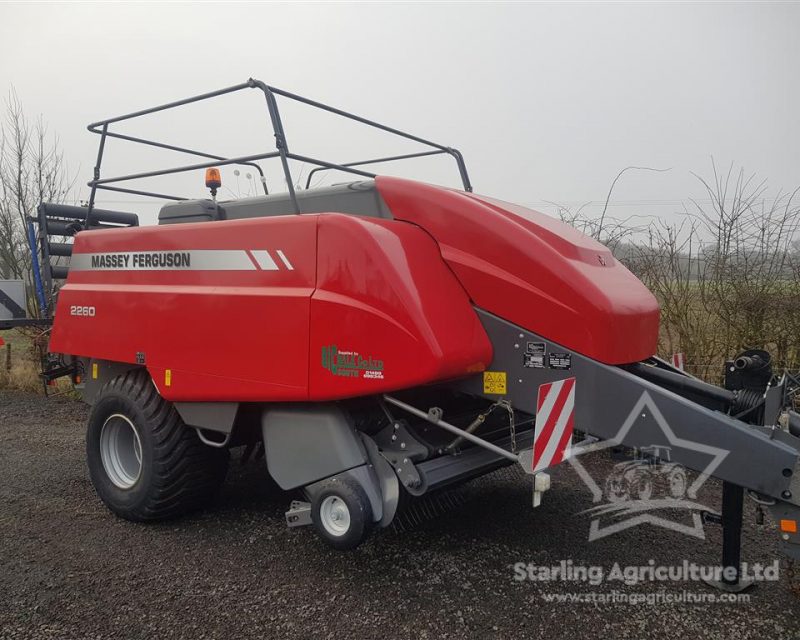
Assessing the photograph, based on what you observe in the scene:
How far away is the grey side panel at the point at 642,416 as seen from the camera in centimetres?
261

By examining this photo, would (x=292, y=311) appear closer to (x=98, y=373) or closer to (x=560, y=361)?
(x=560, y=361)

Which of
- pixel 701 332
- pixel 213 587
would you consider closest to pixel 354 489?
pixel 213 587

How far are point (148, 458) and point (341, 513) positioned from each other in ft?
4.74

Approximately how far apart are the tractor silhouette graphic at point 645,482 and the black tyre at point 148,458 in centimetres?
266

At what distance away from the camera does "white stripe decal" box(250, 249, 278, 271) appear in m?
3.21

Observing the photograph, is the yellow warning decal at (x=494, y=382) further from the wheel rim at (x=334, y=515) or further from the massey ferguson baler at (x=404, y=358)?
the wheel rim at (x=334, y=515)

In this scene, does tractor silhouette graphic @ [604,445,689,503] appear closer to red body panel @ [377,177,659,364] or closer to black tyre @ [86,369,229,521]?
red body panel @ [377,177,659,364]

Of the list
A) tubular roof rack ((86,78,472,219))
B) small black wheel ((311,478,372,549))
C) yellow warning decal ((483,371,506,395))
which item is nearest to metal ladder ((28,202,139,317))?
tubular roof rack ((86,78,472,219))

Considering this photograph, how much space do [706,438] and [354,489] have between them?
1.51m

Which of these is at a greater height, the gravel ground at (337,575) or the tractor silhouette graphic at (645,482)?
the gravel ground at (337,575)

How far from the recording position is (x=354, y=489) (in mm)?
2926

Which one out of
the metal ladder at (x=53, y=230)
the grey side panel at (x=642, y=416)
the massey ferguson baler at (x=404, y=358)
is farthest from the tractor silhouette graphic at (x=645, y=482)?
the metal ladder at (x=53, y=230)

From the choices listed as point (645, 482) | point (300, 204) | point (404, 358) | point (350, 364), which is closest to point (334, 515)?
point (350, 364)

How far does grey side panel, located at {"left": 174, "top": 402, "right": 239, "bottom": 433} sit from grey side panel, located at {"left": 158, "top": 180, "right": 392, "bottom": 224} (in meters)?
1.09
